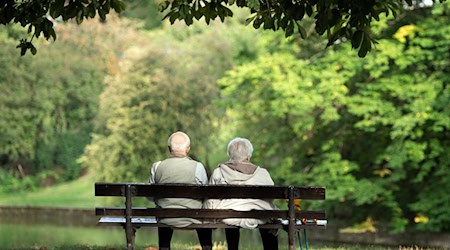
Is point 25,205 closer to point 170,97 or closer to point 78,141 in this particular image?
point 78,141

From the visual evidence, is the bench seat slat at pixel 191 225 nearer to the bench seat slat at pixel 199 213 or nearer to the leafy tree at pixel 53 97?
the bench seat slat at pixel 199 213

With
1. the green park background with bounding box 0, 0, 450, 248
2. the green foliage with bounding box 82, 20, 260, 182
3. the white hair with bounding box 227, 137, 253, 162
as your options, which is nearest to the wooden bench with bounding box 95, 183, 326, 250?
the white hair with bounding box 227, 137, 253, 162

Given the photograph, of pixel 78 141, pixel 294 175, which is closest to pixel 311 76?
pixel 294 175

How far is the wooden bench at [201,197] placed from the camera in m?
8.10

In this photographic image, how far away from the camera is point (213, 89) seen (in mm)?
35438

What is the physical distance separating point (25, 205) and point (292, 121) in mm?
18966

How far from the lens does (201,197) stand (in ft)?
26.6

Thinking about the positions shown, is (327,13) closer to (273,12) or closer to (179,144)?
(273,12)

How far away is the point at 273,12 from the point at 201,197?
6.88 feet

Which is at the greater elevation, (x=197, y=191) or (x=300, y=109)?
(x=300, y=109)

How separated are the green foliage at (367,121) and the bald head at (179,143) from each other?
46.7 ft

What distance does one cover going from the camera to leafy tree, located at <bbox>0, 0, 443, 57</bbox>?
7965mm

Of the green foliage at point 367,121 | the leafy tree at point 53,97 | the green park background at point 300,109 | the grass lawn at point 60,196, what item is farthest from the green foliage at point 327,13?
the grass lawn at point 60,196

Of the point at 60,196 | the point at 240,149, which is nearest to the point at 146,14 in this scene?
the point at 60,196
